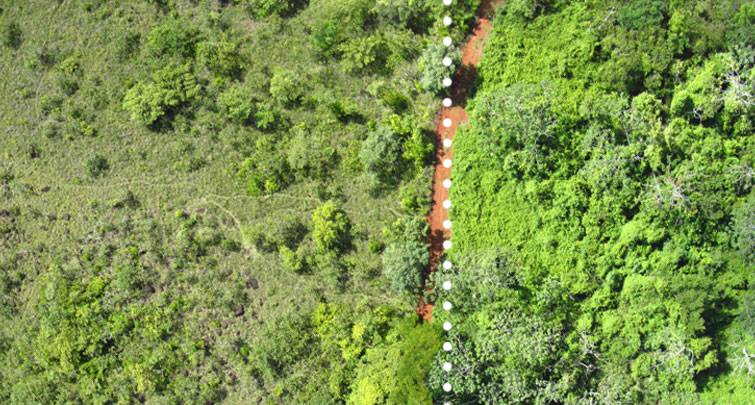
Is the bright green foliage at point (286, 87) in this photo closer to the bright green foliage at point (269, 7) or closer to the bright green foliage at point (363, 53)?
the bright green foliage at point (363, 53)

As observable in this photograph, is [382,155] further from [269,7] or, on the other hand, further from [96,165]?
[96,165]

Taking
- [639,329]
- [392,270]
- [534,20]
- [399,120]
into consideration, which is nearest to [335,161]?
[399,120]

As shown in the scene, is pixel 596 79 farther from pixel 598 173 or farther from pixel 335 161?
pixel 335 161

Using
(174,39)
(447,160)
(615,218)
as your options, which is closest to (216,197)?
(174,39)

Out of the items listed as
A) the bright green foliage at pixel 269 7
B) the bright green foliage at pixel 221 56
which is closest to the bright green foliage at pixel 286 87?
the bright green foliage at pixel 221 56

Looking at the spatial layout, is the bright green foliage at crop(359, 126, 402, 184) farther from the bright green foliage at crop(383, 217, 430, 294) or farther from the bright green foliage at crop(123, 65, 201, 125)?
the bright green foliage at crop(123, 65, 201, 125)
